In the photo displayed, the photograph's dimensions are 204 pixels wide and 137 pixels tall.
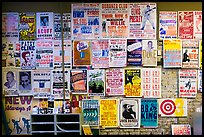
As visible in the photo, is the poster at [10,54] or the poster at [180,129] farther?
the poster at [10,54]

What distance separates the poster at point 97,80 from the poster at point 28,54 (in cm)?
91

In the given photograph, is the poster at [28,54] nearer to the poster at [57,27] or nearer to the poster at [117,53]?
the poster at [57,27]

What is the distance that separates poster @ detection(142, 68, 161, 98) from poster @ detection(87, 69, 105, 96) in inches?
25.4

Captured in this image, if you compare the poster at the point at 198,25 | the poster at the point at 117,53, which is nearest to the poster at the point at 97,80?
the poster at the point at 117,53

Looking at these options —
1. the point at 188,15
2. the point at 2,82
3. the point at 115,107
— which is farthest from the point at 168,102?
the point at 2,82

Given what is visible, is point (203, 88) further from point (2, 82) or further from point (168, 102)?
point (2, 82)

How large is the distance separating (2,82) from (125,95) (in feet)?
6.46

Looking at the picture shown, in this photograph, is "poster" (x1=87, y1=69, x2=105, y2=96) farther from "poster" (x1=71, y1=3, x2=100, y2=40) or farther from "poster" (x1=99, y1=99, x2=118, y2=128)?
"poster" (x1=71, y1=3, x2=100, y2=40)

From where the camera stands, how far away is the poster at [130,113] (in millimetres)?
7129

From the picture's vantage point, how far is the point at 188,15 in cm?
710

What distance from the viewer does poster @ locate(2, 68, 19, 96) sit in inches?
283

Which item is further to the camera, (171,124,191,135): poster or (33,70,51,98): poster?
(33,70,51,98): poster

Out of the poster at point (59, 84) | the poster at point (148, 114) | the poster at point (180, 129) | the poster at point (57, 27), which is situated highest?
the poster at point (57, 27)

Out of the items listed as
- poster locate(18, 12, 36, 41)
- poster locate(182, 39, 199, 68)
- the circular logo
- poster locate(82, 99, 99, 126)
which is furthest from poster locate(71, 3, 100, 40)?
the circular logo
